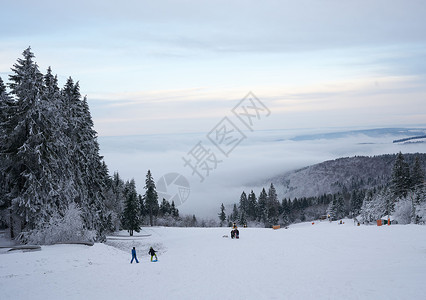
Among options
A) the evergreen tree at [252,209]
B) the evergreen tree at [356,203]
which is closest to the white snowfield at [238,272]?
the evergreen tree at [252,209]

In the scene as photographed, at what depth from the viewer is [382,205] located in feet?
215

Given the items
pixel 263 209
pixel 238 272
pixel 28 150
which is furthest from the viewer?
pixel 263 209

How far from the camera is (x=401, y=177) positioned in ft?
171

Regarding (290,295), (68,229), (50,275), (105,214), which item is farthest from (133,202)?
(290,295)

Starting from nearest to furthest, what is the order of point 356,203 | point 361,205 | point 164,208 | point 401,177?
point 401,177 → point 164,208 → point 361,205 → point 356,203

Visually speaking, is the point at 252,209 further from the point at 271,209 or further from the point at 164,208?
the point at 164,208

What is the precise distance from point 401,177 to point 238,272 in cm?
4645

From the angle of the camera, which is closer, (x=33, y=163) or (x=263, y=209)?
(x=33, y=163)

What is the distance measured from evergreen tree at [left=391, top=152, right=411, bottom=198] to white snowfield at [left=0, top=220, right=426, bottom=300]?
1176 inches

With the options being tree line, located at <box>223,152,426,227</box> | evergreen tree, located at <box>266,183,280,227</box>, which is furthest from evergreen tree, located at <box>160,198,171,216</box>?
evergreen tree, located at <box>266,183,280,227</box>

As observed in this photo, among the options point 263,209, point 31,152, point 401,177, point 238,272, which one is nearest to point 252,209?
point 263,209

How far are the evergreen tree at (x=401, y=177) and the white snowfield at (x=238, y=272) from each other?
2987 cm

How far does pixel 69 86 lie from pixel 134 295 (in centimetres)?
2579

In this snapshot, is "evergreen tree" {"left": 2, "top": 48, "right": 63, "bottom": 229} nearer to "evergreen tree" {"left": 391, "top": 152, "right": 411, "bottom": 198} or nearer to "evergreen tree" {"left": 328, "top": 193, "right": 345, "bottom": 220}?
"evergreen tree" {"left": 391, "top": 152, "right": 411, "bottom": 198}
